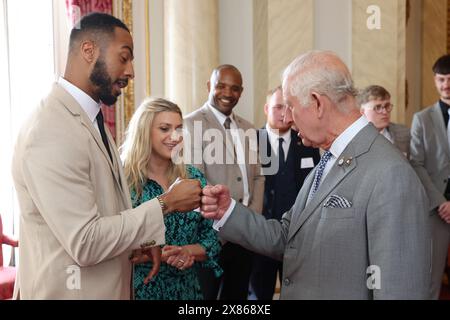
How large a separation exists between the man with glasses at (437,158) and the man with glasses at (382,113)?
0.29 ft

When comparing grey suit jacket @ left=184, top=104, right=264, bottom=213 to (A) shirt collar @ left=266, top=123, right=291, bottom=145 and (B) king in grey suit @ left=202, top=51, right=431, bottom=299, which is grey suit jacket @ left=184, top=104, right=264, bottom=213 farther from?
(B) king in grey suit @ left=202, top=51, right=431, bottom=299

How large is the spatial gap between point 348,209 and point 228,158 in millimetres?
2508

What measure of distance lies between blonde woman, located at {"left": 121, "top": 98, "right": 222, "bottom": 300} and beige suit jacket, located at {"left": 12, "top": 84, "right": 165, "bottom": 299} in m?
0.77

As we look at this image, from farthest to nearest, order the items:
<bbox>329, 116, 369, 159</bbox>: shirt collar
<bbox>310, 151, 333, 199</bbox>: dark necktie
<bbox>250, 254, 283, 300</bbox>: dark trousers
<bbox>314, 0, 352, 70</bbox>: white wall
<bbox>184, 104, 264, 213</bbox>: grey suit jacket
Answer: <bbox>314, 0, 352, 70</bbox>: white wall → <bbox>250, 254, 283, 300</bbox>: dark trousers → <bbox>184, 104, 264, 213</bbox>: grey suit jacket → <bbox>310, 151, 333, 199</bbox>: dark necktie → <bbox>329, 116, 369, 159</bbox>: shirt collar

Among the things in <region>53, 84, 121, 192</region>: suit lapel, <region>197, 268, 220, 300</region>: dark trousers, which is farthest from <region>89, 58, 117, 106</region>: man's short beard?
<region>197, 268, 220, 300</region>: dark trousers

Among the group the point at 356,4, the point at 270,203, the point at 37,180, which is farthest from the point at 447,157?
the point at 37,180

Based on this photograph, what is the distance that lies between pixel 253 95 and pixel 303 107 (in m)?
3.92

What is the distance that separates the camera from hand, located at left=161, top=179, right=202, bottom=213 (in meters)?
2.23

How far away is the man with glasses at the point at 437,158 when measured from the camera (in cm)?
467

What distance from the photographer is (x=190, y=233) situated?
123 inches

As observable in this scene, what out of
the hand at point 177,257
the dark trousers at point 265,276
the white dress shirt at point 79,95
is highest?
the white dress shirt at point 79,95

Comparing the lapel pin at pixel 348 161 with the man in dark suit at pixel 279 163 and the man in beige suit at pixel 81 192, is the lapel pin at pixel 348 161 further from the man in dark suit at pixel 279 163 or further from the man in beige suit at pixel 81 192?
the man in dark suit at pixel 279 163

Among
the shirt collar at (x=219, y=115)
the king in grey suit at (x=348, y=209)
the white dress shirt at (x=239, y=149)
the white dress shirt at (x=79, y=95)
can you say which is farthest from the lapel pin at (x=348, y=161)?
the shirt collar at (x=219, y=115)

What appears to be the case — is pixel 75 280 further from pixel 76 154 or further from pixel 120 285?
pixel 76 154
